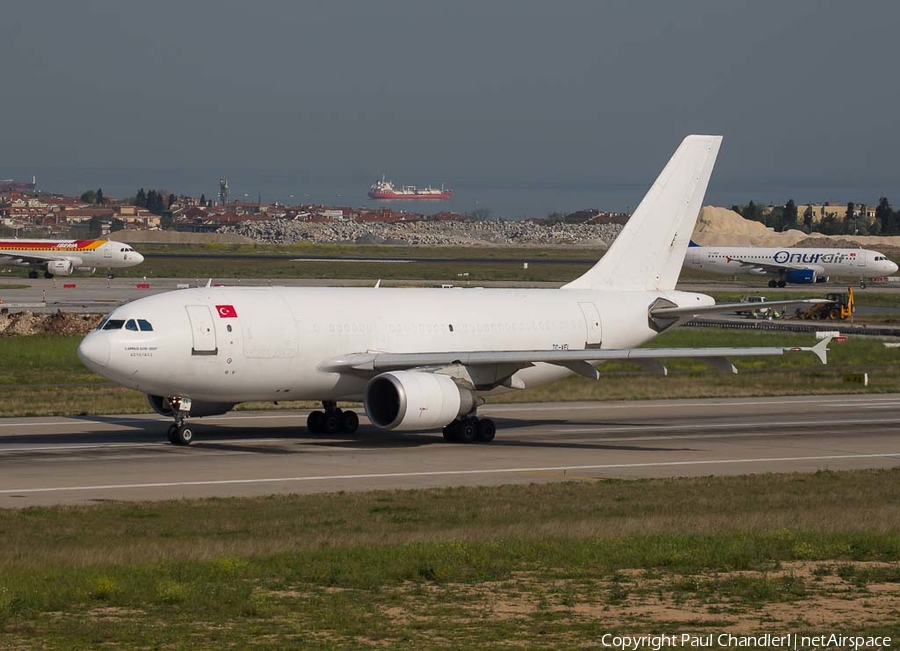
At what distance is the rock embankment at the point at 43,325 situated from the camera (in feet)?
225

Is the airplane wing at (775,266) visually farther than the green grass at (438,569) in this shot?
Yes

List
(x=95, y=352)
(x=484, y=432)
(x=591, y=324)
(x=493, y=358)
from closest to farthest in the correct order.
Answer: (x=95, y=352), (x=493, y=358), (x=484, y=432), (x=591, y=324)

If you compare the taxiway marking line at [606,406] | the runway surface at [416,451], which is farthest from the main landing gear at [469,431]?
the taxiway marking line at [606,406]

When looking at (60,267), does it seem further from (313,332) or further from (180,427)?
(313,332)

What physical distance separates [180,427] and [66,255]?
314 ft

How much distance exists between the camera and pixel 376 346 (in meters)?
38.2

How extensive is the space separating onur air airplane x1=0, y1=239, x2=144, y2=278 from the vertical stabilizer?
8869 centimetres

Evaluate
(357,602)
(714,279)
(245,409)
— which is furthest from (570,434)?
(714,279)

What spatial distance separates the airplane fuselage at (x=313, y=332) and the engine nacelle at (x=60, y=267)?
288 ft

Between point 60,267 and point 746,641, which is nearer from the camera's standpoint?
point 746,641

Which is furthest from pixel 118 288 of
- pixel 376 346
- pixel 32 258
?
pixel 376 346

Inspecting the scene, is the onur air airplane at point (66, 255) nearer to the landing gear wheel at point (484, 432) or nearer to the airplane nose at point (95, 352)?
the landing gear wheel at point (484, 432)

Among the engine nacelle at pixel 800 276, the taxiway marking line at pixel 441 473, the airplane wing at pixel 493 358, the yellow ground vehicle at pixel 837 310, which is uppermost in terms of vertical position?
the engine nacelle at pixel 800 276

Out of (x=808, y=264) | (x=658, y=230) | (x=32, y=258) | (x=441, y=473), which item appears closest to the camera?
(x=441, y=473)
